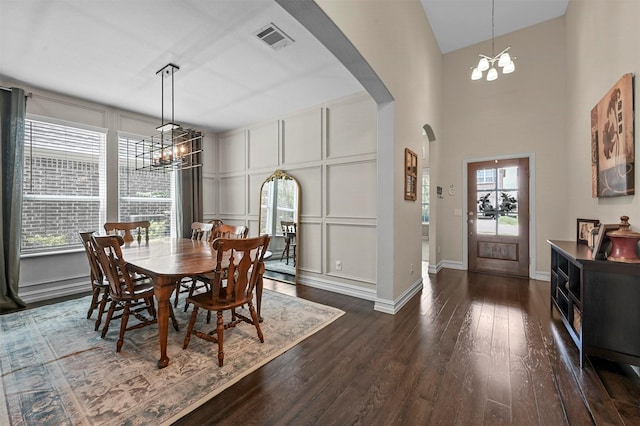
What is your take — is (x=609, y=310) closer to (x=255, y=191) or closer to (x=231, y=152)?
(x=255, y=191)

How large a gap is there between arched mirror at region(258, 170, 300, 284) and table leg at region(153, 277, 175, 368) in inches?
91.8

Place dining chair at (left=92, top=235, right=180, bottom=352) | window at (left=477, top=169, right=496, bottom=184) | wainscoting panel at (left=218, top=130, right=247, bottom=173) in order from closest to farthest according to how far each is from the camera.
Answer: dining chair at (left=92, top=235, right=180, bottom=352)
window at (left=477, top=169, right=496, bottom=184)
wainscoting panel at (left=218, top=130, right=247, bottom=173)

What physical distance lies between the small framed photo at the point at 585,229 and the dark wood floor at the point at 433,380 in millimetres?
932

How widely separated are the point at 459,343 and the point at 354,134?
2.84 meters

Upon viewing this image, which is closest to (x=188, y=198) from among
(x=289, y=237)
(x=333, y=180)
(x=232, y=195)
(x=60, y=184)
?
(x=232, y=195)

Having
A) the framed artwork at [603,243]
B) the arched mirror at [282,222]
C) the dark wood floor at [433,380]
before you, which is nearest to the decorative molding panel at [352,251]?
the arched mirror at [282,222]

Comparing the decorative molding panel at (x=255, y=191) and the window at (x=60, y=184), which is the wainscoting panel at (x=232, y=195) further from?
the window at (x=60, y=184)

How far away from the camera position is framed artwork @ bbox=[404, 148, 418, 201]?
3408 millimetres

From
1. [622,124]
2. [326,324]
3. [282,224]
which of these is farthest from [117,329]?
[622,124]

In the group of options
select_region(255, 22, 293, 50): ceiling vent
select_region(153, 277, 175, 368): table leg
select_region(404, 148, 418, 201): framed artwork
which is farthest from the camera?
select_region(404, 148, 418, 201): framed artwork

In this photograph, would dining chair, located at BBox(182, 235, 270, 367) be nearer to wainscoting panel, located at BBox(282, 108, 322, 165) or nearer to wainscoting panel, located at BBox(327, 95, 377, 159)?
wainscoting panel, located at BBox(327, 95, 377, 159)

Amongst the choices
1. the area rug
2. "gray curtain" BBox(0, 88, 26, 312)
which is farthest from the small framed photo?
"gray curtain" BBox(0, 88, 26, 312)

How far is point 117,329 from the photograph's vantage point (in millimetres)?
2611

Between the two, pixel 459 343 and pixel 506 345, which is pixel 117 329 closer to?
pixel 459 343
